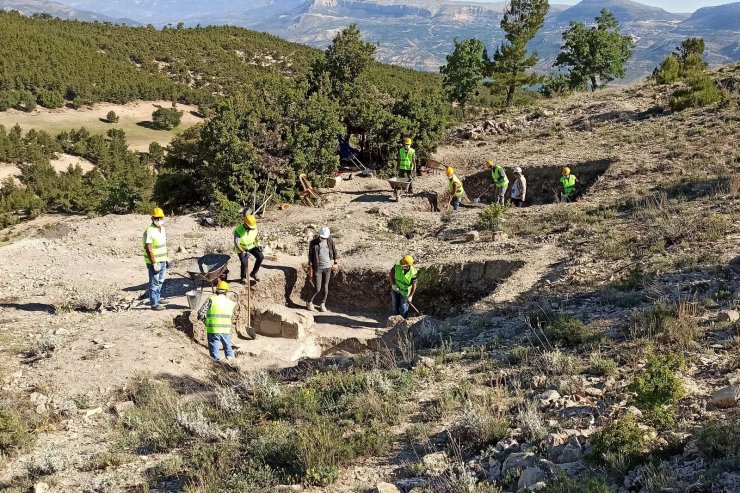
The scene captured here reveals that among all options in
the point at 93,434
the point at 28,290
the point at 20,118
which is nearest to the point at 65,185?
the point at 20,118

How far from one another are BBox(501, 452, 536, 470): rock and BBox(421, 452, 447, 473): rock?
1.88ft

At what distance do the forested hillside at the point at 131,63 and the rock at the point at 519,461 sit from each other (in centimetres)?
3689

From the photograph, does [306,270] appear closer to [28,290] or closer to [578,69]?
[28,290]

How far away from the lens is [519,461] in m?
4.88

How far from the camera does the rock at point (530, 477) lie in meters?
4.55

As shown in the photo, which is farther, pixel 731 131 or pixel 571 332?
pixel 731 131

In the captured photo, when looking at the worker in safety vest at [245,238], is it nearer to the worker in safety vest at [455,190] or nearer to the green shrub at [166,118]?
the worker in safety vest at [455,190]

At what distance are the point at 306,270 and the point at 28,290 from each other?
602 cm

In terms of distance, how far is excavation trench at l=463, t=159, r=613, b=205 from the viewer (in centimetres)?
1914

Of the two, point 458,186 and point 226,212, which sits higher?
point 458,186

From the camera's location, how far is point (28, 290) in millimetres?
11586

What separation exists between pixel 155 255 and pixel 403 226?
7.41 m

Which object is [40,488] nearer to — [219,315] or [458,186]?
[219,315]

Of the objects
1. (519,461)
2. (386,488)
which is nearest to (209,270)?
(386,488)
